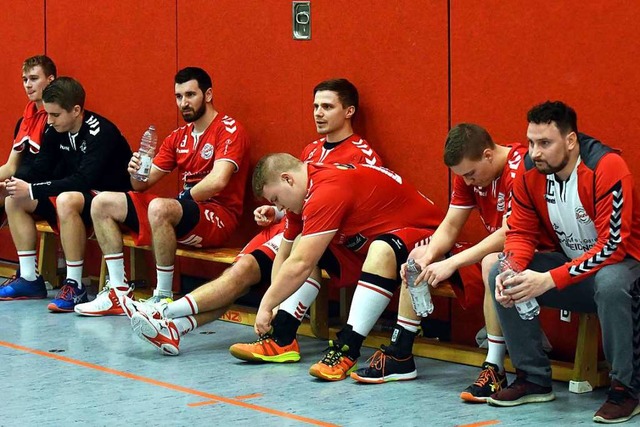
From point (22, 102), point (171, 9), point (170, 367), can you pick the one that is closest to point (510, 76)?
point (170, 367)

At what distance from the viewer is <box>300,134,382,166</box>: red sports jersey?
5984 millimetres

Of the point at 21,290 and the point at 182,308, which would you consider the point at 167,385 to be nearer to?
the point at 182,308

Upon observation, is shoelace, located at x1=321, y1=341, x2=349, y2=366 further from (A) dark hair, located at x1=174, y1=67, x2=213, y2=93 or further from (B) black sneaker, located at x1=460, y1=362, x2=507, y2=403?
(A) dark hair, located at x1=174, y1=67, x2=213, y2=93

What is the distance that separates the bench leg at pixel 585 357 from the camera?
482 centimetres

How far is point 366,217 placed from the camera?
5.36 m

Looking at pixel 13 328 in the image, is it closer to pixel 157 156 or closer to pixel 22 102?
pixel 157 156

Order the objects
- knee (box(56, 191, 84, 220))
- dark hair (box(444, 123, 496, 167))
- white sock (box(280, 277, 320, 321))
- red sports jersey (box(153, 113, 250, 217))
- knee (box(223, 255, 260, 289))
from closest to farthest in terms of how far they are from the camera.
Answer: dark hair (box(444, 123, 496, 167)) → white sock (box(280, 277, 320, 321)) → knee (box(223, 255, 260, 289)) → red sports jersey (box(153, 113, 250, 217)) → knee (box(56, 191, 84, 220))

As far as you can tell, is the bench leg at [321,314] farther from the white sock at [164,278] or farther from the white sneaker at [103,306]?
the white sneaker at [103,306]

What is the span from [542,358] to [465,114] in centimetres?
150

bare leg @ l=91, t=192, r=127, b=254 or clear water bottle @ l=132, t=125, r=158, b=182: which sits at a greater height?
clear water bottle @ l=132, t=125, r=158, b=182

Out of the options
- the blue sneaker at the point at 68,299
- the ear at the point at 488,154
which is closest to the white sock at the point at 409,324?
the ear at the point at 488,154

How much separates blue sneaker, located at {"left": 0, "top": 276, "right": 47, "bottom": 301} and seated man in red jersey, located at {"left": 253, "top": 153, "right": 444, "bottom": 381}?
255cm

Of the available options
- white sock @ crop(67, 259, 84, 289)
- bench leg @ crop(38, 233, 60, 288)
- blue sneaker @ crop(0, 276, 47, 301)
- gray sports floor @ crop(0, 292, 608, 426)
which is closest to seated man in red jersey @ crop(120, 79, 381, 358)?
gray sports floor @ crop(0, 292, 608, 426)

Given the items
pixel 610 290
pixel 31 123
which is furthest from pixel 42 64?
pixel 610 290
